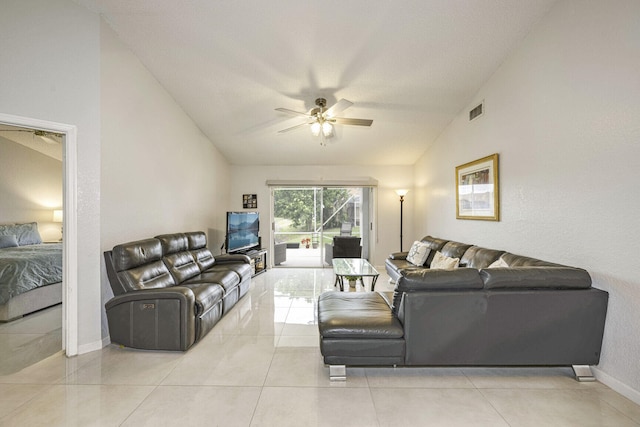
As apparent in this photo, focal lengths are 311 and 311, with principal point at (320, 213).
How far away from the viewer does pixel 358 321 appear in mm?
2465

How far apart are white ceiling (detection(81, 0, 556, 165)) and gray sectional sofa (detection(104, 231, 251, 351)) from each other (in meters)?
2.24

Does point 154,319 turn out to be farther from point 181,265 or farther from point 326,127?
point 326,127

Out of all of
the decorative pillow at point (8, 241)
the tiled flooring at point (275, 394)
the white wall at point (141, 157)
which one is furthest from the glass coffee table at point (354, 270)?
the decorative pillow at point (8, 241)

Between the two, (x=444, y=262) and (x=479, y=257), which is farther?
(x=444, y=262)

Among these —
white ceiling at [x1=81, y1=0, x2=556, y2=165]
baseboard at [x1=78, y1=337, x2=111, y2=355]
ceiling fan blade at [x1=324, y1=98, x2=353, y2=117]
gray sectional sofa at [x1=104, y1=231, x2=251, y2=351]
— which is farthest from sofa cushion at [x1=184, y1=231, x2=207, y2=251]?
ceiling fan blade at [x1=324, y1=98, x2=353, y2=117]

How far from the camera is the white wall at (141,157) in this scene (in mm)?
3215

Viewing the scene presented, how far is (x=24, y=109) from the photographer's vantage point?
2.61 m

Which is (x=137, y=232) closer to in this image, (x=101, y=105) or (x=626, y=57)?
(x=101, y=105)

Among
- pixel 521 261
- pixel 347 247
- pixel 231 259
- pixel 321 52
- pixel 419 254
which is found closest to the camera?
pixel 521 261

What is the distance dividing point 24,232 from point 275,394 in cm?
569

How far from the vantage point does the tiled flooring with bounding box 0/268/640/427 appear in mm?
1961

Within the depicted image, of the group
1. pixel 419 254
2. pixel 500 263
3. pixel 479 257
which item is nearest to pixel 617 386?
pixel 500 263

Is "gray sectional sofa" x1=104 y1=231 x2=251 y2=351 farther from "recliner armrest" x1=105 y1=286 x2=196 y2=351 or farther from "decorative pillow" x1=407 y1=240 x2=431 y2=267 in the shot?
"decorative pillow" x1=407 y1=240 x2=431 y2=267

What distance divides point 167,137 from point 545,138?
15.1 ft
